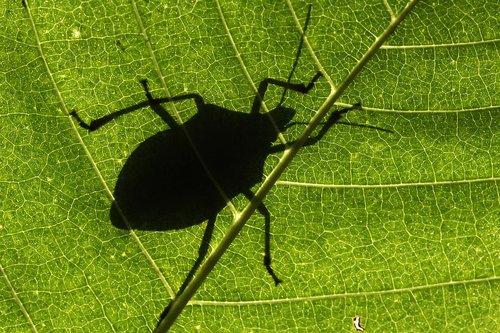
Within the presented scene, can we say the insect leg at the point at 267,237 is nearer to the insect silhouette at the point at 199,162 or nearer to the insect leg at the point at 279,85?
the insect silhouette at the point at 199,162

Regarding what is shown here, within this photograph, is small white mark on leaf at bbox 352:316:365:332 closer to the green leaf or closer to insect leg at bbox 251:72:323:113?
the green leaf

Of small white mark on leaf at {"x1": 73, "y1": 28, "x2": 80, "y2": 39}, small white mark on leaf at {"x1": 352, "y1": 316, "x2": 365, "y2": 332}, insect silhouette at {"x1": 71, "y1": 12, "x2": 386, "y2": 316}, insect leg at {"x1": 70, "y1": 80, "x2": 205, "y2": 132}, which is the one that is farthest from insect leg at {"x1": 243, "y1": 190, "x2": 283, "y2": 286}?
small white mark on leaf at {"x1": 73, "y1": 28, "x2": 80, "y2": 39}

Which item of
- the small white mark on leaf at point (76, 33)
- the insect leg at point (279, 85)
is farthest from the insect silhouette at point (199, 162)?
the small white mark on leaf at point (76, 33)

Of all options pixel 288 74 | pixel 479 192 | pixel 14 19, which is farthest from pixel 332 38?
pixel 14 19

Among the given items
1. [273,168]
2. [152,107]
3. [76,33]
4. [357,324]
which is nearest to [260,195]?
[273,168]

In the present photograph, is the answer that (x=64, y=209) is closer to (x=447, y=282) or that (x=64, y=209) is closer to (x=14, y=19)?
(x=14, y=19)

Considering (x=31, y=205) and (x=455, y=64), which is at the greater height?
(x=455, y=64)

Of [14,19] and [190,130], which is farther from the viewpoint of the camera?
[190,130]
